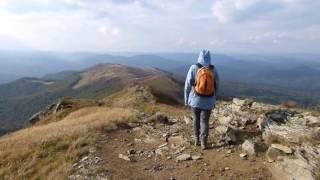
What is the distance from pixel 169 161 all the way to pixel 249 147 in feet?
9.12

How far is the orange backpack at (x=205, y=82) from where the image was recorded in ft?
49.8

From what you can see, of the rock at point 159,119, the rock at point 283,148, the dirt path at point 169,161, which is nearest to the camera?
the dirt path at point 169,161

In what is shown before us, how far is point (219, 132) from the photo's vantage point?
59.1 ft

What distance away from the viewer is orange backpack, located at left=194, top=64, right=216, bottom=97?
49.8 feet

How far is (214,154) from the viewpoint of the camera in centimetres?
1497

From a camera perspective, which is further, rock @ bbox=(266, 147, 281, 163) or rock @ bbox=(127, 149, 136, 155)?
rock @ bbox=(127, 149, 136, 155)

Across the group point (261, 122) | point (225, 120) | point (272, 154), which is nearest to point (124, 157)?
point (272, 154)

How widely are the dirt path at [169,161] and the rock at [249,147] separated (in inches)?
8.3

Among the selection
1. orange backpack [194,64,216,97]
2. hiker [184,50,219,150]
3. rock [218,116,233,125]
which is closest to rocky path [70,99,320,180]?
rock [218,116,233,125]

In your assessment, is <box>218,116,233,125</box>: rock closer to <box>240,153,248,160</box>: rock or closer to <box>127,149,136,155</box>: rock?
<box>240,153,248,160</box>: rock

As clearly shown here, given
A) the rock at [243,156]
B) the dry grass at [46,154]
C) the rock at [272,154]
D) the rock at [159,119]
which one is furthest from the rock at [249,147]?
the rock at [159,119]

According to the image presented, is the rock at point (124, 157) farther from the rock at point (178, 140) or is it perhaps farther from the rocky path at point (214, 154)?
the rock at point (178, 140)

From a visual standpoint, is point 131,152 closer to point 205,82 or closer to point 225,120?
point 205,82

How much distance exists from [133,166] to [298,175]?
17.6 feet
